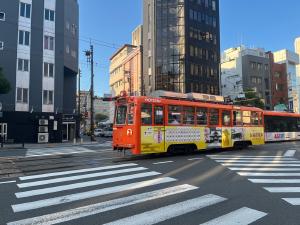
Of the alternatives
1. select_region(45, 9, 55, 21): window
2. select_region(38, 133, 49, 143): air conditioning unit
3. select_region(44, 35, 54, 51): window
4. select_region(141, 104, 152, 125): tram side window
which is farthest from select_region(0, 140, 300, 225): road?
select_region(45, 9, 55, 21): window

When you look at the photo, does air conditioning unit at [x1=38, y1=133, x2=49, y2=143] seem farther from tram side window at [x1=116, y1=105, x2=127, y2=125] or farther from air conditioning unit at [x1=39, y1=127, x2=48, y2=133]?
tram side window at [x1=116, y1=105, x2=127, y2=125]

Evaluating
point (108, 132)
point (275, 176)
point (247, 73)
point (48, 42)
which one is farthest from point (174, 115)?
point (247, 73)

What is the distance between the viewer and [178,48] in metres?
54.1

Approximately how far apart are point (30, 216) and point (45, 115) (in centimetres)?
3361

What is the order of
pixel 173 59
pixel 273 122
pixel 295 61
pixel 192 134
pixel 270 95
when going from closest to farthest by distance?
1. pixel 192 134
2. pixel 273 122
3. pixel 173 59
4. pixel 270 95
5. pixel 295 61

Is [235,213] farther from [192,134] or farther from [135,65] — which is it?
[135,65]

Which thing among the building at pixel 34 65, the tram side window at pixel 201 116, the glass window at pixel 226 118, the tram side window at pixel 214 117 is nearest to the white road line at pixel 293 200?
the tram side window at pixel 201 116

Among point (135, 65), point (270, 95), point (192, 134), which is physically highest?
point (135, 65)

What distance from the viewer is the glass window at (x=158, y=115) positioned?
15.9 m

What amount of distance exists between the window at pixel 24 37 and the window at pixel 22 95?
Result: 5.25 metres

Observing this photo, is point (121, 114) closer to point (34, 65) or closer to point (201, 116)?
point (201, 116)

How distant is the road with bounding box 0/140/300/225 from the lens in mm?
6266

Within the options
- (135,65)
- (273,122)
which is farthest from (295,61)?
(273,122)

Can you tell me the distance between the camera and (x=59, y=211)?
22.1 ft
